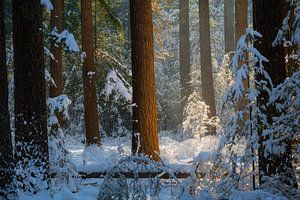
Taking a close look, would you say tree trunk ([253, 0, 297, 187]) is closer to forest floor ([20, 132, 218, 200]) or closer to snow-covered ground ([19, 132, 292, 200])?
snow-covered ground ([19, 132, 292, 200])

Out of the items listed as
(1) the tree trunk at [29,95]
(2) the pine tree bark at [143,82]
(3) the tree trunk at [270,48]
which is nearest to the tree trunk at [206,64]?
(2) the pine tree bark at [143,82]

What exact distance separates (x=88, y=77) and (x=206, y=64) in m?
5.72

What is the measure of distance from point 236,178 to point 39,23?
13.8 ft

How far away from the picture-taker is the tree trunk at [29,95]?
643 cm

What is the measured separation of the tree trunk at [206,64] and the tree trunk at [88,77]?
5205mm

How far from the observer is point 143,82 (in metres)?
9.01

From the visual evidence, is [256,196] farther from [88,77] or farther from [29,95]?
[88,77]

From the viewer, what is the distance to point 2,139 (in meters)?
6.14

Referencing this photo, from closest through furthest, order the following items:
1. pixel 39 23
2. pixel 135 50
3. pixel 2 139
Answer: pixel 2 139 < pixel 39 23 < pixel 135 50

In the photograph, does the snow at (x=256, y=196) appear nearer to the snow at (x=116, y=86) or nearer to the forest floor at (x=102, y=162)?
the forest floor at (x=102, y=162)

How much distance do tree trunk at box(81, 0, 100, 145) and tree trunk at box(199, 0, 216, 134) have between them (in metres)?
5.21

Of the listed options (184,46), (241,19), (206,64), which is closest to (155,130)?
(241,19)

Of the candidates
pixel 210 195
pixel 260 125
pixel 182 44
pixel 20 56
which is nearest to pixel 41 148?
pixel 20 56

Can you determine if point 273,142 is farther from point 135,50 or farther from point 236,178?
point 135,50
